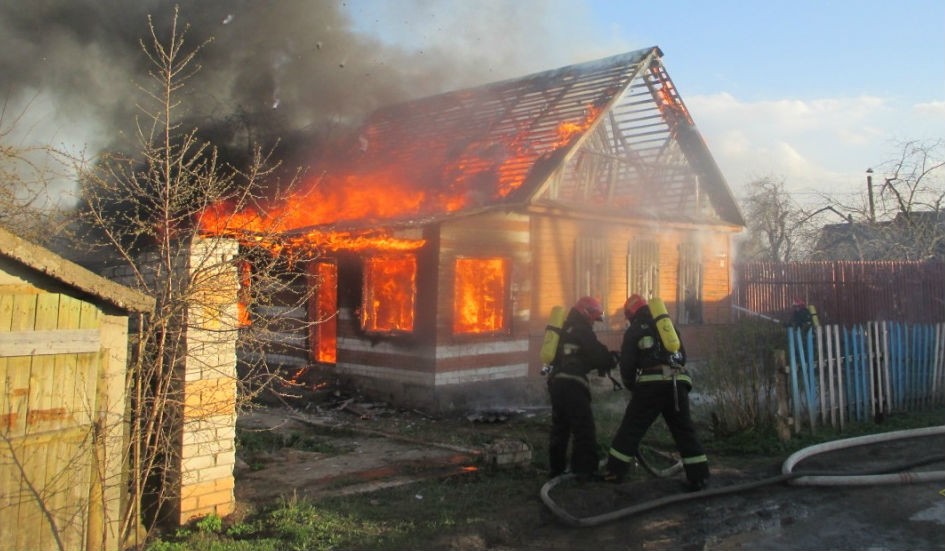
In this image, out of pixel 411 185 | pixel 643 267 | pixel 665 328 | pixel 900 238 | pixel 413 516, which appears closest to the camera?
pixel 413 516

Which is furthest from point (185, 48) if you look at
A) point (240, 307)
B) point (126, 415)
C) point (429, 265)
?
point (126, 415)

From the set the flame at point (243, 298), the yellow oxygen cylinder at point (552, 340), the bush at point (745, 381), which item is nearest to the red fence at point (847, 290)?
the bush at point (745, 381)

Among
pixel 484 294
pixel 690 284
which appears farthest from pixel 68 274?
pixel 690 284

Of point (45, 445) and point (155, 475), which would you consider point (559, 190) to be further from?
point (45, 445)

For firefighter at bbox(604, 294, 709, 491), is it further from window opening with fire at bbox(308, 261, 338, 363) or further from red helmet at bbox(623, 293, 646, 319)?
window opening with fire at bbox(308, 261, 338, 363)

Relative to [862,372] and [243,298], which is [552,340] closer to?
[243,298]

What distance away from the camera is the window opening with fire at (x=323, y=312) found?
13.7 m

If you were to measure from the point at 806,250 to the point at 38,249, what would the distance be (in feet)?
117

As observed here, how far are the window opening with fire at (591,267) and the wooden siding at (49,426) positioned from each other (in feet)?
32.7

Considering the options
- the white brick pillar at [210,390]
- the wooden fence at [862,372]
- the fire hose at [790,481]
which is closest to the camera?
the white brick pillar at [210,390]

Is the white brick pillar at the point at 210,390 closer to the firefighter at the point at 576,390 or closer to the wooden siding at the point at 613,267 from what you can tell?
the firefighter at the point at 576,390

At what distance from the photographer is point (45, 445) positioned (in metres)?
4.59

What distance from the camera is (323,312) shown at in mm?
14531

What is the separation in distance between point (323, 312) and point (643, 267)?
6591 mm
